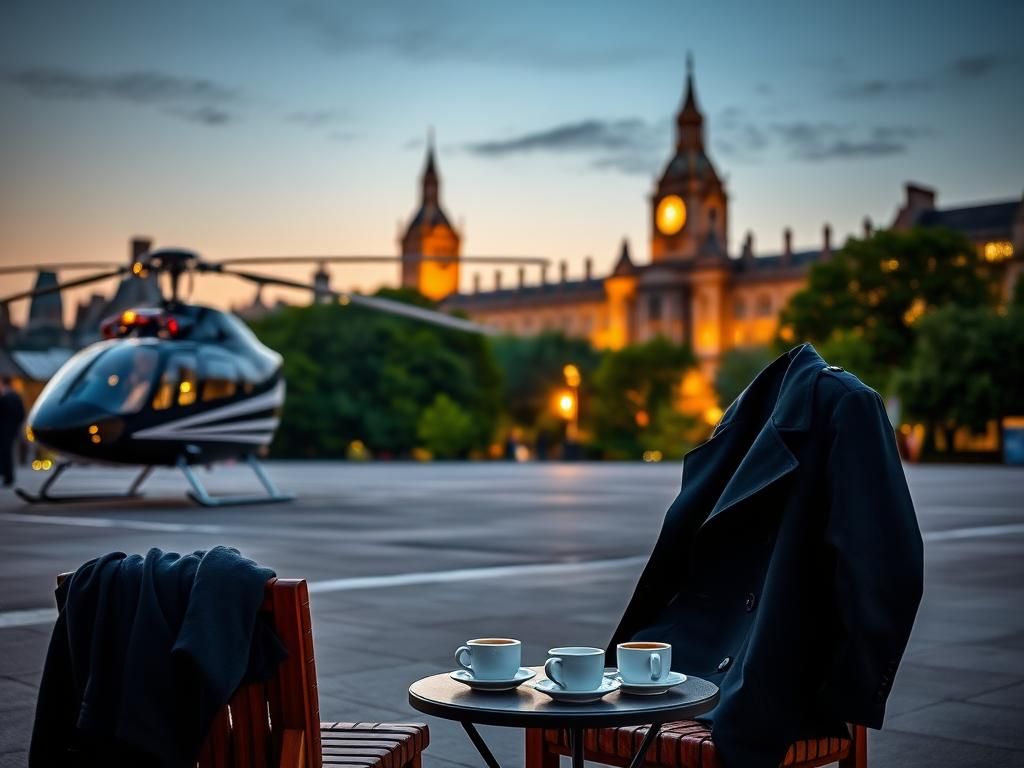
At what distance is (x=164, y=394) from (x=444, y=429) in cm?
4758

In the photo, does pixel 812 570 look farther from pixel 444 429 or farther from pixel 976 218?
pixel 976 218

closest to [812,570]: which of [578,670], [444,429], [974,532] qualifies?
[578,670]

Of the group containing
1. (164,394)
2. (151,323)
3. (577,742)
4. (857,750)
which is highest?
(151,323)

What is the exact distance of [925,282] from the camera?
228 ft

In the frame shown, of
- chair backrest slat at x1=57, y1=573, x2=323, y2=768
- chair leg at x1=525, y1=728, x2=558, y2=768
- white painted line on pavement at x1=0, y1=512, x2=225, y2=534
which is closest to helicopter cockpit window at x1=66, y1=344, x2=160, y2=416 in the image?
white painted line on pavement at x1=0, y1=512, x2=225, y2=534

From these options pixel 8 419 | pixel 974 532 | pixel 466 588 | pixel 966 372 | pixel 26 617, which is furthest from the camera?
pixel 966 372

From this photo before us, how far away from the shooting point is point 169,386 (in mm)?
20469

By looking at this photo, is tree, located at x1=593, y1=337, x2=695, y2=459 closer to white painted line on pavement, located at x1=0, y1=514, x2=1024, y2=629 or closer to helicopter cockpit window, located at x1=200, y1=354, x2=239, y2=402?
helicopter cockpit window, located at x1=200, y1=354, x2=239, y2=402

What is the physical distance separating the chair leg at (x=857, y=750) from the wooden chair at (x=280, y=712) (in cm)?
141

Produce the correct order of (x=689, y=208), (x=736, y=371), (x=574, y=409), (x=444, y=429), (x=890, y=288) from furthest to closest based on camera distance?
(x=689, y=208) → (x=736, y=371) → (x=574, y=409) → (x=890, y=288) → (x=444, y=429)

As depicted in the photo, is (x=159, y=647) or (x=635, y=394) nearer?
(x=159, y=647)

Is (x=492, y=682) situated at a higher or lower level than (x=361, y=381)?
lower

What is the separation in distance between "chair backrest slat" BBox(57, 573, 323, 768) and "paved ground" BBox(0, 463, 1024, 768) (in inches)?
80.5

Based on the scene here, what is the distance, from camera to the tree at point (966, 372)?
5603 cm
